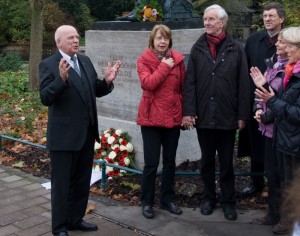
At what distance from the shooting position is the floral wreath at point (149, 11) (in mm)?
6309

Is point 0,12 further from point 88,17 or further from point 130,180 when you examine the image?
point 130,180

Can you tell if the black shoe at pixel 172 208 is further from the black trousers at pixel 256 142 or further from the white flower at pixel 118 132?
the white flower at pixel 118 132

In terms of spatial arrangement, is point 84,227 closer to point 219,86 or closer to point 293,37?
point 219,86

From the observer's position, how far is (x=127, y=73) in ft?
21.0

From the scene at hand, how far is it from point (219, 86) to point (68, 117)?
1.46 m

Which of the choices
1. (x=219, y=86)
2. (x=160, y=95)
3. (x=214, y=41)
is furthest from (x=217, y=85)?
(x=160, y=95)

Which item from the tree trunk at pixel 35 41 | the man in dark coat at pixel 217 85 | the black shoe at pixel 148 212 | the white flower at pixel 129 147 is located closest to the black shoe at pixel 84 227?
the black shoe at pixel 148 212

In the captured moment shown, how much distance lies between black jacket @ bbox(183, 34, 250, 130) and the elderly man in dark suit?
83 cm

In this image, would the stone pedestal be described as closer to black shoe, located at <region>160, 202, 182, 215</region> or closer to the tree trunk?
black shoe, located at <region>160, 202, 182, 215</region>

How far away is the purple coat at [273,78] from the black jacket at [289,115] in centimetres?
27

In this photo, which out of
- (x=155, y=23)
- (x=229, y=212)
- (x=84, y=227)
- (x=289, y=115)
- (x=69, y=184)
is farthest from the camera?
(x=155, y=23)

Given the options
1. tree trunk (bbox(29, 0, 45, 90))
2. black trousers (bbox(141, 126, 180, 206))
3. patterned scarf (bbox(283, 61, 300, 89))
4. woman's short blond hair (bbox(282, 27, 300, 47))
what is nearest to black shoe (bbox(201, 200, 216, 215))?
black trousers (bbox(141, 126, 180, 206))

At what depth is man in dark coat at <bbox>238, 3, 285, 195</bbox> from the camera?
4.91 m

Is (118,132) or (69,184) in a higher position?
(118,132)
